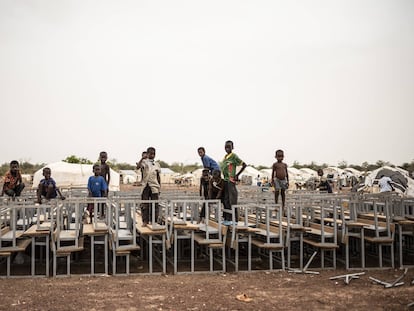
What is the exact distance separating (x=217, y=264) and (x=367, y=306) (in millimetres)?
4546

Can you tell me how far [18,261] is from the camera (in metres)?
11.1

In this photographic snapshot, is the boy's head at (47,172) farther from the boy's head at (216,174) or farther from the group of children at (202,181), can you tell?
the boy's head at (216,174)

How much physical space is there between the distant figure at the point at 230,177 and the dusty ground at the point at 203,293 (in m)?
1.91

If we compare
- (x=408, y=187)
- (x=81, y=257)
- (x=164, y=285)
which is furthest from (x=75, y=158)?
(x=164, y=285)

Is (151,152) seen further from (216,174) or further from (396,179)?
(396,179)

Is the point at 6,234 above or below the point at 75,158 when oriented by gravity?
below

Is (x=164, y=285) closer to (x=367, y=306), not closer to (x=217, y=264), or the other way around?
(x=217, y=264)

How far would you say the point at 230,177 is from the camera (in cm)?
1124

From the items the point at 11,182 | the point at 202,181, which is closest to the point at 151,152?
the point at 202,181

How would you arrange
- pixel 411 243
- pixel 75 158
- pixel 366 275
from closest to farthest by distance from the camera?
pixel 366 275, pixel 411 243, pixel 75 158

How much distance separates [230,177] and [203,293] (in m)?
3.64

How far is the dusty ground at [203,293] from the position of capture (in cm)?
741

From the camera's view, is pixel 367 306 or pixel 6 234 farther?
pixel 6 234

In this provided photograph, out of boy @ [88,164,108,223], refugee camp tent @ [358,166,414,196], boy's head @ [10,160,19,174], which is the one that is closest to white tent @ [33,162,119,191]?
refugee camp tent @ [358,166,414,196]
